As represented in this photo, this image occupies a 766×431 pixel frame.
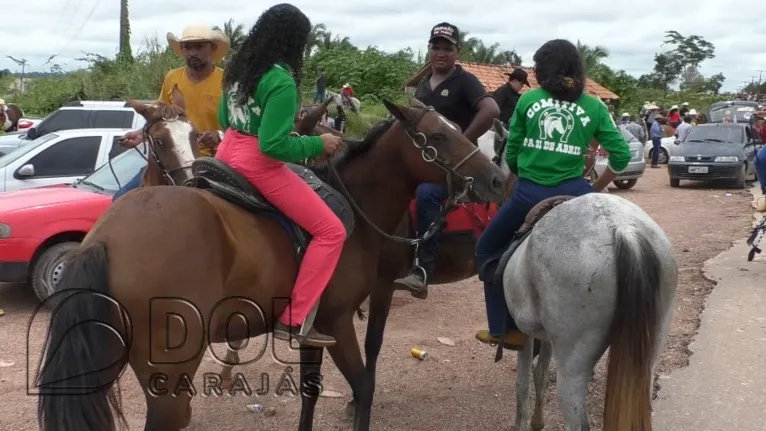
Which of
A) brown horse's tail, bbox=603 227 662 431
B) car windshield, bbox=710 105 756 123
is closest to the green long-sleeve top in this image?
brown horse's tail, bbox=603 227 662 431

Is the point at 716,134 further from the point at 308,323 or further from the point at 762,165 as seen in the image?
the point at 308,323

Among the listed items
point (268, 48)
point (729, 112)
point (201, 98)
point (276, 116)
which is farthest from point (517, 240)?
point (729, 112)

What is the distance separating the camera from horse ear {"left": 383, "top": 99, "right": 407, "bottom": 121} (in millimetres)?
4035

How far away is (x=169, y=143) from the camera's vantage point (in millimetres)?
4484

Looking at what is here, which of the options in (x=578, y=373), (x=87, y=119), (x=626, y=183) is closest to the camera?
(x=578, y=373)

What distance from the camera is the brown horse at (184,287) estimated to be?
2703 mm

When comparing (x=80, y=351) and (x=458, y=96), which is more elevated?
(x=458, y=96)

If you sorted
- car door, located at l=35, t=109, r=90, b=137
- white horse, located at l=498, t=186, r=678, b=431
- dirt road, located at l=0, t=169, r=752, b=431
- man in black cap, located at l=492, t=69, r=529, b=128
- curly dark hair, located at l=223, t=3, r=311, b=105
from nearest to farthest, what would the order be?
white horse, located at l=498, t=186, r=678, b=431 → curly dark hair, located at l=223, t=3, r=311, b=105 → dirt road, located at l=0, t=169, r=752, b=431 → man in black cap, located at l=492, t=69, r=529, b=128 → car door, located at l=35, t=109, r=90, b=137

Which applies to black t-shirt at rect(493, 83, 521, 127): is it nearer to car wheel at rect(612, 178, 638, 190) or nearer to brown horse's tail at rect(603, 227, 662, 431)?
brown horse's tail at rect(603, 227, 662, 431)

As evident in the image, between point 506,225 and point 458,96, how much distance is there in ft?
4.56

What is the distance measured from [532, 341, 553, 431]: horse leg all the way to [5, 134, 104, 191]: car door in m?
7.14

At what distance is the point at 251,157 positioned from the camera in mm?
3488

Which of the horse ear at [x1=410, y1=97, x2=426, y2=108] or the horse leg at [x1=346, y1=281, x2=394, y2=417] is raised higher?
the horse ear at [x1=410, y1=97, x2=426, y2=108]

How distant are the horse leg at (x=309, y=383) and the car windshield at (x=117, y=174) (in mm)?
4429
